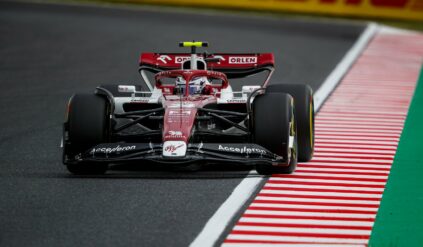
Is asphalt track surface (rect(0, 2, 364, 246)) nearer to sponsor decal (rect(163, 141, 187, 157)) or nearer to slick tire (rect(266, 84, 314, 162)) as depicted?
sponsor decal (rect(163, 141, 187, 157))

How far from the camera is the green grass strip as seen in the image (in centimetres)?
877

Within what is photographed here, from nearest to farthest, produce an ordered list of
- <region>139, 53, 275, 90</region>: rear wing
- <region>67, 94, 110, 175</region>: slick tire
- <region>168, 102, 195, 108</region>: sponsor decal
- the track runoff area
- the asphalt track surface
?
the track runoff area → the asphalt track surface → <region>67, 94, 110, 175</region>: slick tire → <region>168, 102, 195, 108</region>: sponsor decal → <region>139, 53, 275, 90</region>: rear wing

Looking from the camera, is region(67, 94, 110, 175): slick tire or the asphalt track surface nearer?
the asphalt track surface

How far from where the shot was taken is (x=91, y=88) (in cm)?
1948

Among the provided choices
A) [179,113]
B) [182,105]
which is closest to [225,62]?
[182,105]

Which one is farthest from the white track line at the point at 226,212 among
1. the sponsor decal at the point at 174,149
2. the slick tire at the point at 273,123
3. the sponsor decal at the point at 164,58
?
the sponsor decal at the point at 164,58

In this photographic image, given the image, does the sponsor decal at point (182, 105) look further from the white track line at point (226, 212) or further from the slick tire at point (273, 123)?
the white track line at point (226, 212)

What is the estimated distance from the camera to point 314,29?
3141cm

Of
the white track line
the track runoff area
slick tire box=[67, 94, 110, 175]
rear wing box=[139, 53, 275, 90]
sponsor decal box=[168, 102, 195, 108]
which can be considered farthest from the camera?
rear wing box=[139, 53, 275, 90]

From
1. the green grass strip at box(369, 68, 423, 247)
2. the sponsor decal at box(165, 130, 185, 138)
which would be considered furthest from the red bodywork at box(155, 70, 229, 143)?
the green grass strip at box(369, 68, 423, 247)

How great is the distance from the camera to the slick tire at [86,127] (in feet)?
36.4

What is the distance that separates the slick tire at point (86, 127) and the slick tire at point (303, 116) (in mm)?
2037

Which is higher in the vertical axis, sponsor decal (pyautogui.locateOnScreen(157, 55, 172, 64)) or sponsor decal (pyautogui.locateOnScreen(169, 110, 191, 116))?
sponsor decal (pyautogui.locateOnScreen(157, 55, 172, 64))

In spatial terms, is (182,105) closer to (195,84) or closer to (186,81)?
(186,81)
